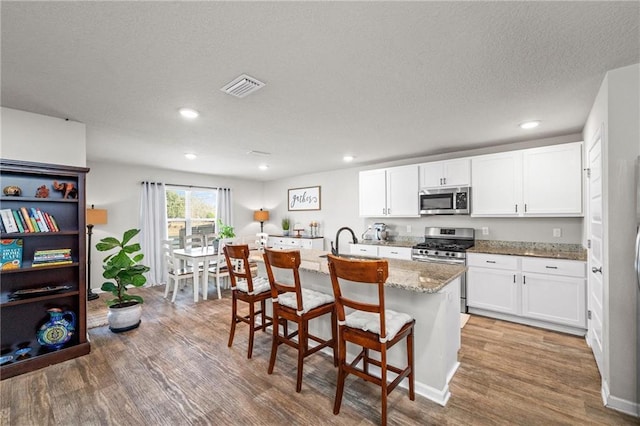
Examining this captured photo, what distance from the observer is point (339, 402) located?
6.24 ft

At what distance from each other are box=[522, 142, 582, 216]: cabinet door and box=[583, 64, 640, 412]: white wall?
1.60 meters

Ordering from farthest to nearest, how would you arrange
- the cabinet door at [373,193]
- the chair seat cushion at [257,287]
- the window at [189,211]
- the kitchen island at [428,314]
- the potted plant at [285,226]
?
the potted plant at [285,226] < the window at [189,211] < the cabinet door at [373,193] < the chair seat cushion at [257,287] < the kitchen island at [428,314]

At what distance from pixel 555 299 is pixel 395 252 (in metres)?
2.04

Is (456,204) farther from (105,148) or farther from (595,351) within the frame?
(105,148)

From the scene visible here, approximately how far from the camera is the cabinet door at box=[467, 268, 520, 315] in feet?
11.3

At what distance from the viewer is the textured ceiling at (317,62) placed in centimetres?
143

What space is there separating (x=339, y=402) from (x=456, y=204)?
3275mm

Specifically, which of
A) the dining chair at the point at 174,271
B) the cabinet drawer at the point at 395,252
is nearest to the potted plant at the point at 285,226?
the dining chair at the point at 174,271

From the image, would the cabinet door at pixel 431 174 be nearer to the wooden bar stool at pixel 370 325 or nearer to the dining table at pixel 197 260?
the wooden bar stool at pixel 370 325

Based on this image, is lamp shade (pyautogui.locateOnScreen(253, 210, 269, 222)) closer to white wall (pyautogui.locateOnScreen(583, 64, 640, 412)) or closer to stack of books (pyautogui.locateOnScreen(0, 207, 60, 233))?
stack of books (pyautogui.locateOnScreen(0, 207, 60, 233))

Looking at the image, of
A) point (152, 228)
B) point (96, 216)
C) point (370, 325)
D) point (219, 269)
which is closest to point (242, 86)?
point (370, 325)

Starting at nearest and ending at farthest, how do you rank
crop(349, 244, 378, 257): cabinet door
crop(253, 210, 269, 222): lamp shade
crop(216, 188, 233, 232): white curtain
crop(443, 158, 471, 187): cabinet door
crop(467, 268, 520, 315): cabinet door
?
crop(467, 268, 520, 315): cabinet door
crop(443, 158, 471, 187): cabinet door
crop(349, 244, 378, 257): cabinet door
crop(216, 188, 233, 232): white curtain
crop(253, 210, 269, 222): lamp shade

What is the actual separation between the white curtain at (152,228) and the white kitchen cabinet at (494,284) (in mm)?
5621

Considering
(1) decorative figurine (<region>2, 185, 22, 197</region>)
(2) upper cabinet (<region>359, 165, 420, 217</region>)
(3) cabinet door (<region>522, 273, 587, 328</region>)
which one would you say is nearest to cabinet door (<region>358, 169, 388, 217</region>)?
(2) upper cabinet (<region>359, 165, 420, 217</region>)
